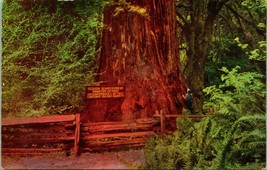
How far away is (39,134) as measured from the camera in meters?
8.24

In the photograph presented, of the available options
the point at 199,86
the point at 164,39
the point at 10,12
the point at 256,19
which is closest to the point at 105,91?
the point at 164,39

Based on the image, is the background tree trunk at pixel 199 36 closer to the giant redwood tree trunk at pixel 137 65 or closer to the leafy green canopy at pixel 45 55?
the giant redwood tree trunk at pixel 137 65

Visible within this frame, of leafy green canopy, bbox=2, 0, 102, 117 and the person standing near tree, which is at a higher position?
leafy green canopy, bbox=2, 0, 102, 117

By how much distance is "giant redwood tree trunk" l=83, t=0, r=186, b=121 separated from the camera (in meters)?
9.72

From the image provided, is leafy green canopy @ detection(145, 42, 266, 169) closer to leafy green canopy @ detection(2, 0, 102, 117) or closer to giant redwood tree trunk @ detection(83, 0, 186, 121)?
giant redwood tree trunk @ detection(83, 0, 186, 121)

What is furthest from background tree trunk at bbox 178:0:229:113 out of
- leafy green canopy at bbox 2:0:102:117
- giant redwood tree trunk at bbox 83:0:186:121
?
leafy green canopy at bbox 2:0:102:117

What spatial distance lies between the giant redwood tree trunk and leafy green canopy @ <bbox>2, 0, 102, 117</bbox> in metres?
0.61

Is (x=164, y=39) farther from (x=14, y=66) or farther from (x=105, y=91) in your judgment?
(x=14, y=66)

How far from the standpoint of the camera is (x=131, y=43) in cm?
998

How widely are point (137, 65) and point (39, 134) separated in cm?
343

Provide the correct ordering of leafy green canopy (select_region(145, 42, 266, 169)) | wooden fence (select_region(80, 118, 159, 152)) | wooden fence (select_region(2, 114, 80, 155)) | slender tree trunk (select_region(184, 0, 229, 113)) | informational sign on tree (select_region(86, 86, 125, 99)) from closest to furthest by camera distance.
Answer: leafy green canopy (select_region(145, 42, 266, 169)) → wooden fence (select_region(2, 114, 80, 155)) → wooden fence (select_region(80, 118, 159, 152)) → informational sign on tree (select_region(86, 86, 125, 99)) → slender tree trunk (select_region(184, 0, 229, 113))

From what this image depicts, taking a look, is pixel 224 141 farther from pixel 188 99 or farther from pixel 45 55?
pixel 45 55

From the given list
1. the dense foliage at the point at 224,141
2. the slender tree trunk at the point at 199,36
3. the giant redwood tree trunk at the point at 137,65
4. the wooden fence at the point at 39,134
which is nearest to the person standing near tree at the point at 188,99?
the giant redwood tree trunk at the point at 137,65

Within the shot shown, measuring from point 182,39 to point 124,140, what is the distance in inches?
411
